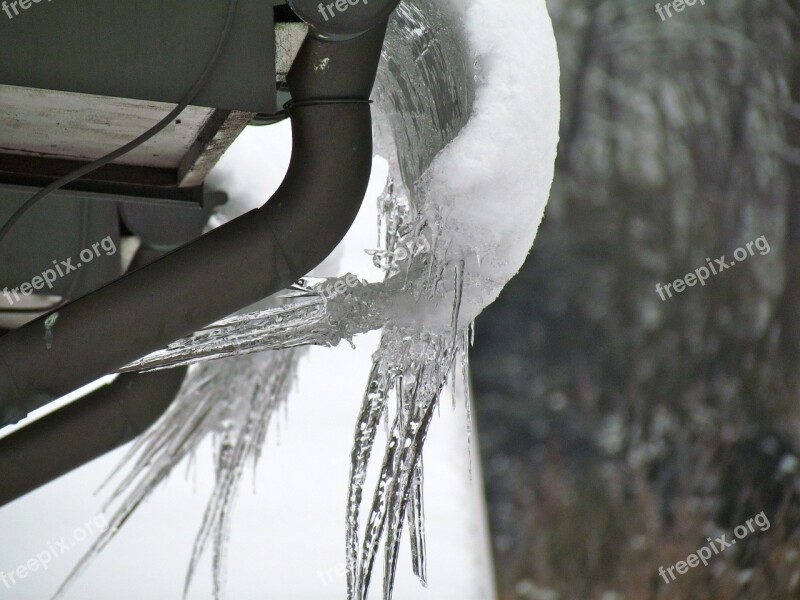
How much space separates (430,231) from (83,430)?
4.82 ft

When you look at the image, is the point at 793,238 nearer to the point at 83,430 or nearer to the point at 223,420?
the point at 223,420

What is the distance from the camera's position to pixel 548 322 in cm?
707

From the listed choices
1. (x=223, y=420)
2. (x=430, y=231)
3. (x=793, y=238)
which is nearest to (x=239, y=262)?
(x=430, y=231)

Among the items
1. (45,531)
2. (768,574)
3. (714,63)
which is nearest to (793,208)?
(714,63)

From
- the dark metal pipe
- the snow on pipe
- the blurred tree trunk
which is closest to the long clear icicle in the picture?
the dark metal pipe

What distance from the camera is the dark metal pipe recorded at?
234cm

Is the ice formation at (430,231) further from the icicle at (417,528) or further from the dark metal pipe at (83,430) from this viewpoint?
the dark metal pipe at (83,430)

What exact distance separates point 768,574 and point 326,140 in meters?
6.61

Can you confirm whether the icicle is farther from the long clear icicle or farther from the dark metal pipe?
the long clear icicle

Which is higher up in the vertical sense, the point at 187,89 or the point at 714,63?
the point at 714,63

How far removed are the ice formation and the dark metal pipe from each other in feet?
2.48

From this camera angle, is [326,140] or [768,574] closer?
[326,140]

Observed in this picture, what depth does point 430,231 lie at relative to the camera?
Result: 1642mm

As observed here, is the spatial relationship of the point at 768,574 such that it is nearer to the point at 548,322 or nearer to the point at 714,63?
the point at 548,322
